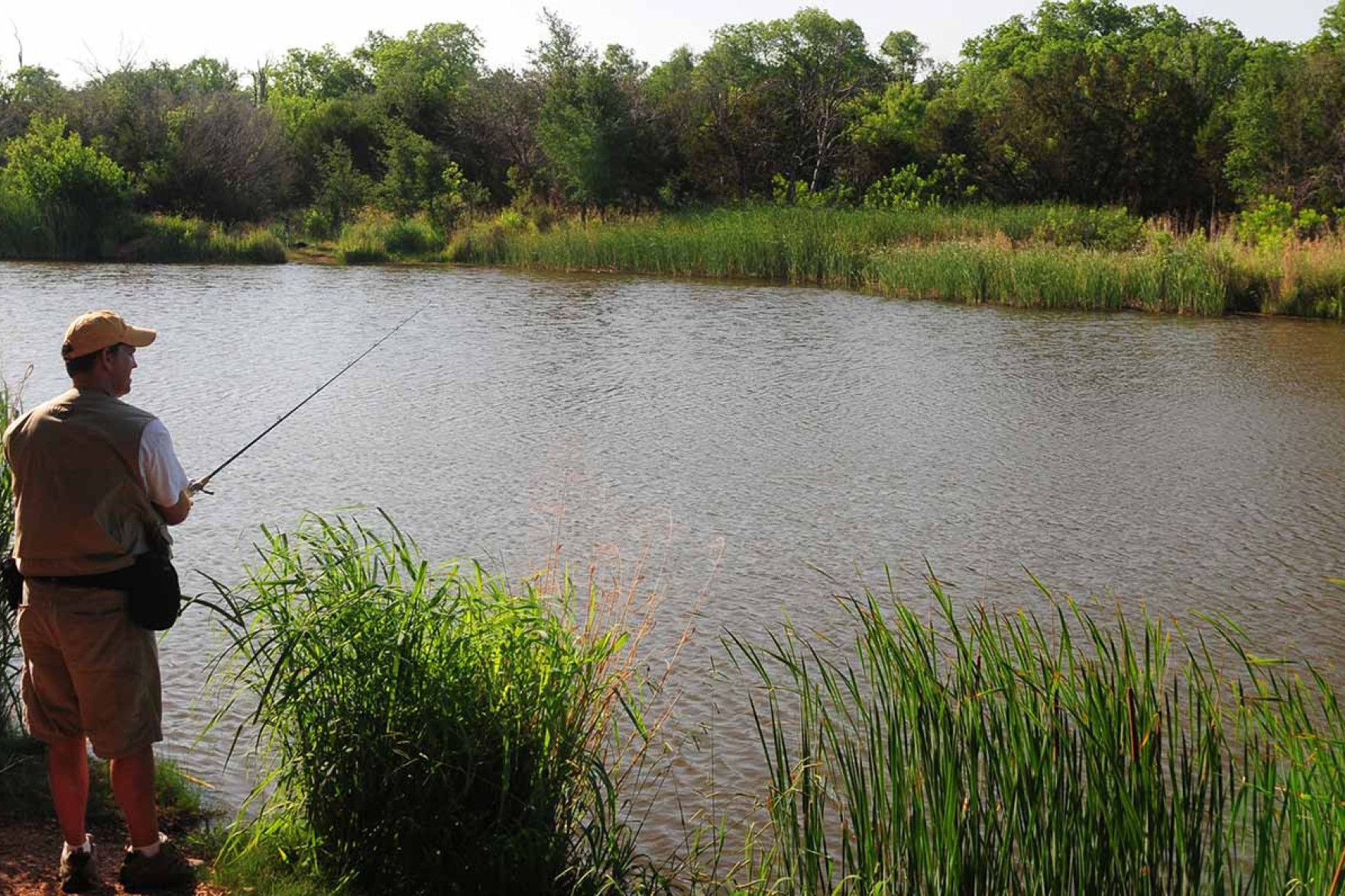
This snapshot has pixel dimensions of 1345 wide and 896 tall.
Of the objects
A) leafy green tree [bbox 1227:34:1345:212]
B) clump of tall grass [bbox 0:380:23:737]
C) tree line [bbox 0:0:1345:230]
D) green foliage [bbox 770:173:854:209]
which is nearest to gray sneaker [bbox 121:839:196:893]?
clump of tall grass [bbox 0:380:23:737]

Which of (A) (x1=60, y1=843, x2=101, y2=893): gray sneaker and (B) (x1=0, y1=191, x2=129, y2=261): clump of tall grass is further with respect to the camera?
(B) (x1=0, y1=191, x2=129, y2=261): clump of tall grass

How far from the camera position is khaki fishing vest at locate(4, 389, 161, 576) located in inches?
146

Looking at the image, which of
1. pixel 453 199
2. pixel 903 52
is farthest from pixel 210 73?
pixel 453 199

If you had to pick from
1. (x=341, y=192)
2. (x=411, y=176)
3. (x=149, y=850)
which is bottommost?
(x=149, y=850)

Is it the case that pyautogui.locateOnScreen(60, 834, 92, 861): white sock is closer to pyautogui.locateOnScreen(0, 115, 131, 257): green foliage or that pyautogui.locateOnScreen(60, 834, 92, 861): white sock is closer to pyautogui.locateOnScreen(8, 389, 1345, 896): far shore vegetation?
pyautogui.locateOnScreen(8, 389, 1345, 896): far shore vegetation

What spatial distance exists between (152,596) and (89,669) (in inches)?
10.0

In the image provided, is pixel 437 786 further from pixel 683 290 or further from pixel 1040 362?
pixel 683 290

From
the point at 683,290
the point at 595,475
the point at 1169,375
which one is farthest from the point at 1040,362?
the point at 683,290

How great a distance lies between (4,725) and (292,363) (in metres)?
11.9

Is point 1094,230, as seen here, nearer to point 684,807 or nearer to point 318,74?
point 684,807

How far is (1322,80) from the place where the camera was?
3288 centimetres

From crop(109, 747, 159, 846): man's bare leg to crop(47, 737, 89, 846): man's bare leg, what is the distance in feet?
0.29

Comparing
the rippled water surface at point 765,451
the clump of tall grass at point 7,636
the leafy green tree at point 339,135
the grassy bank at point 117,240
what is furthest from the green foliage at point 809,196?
the clump of tall grass at point 7,636

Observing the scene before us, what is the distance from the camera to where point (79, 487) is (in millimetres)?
3727
